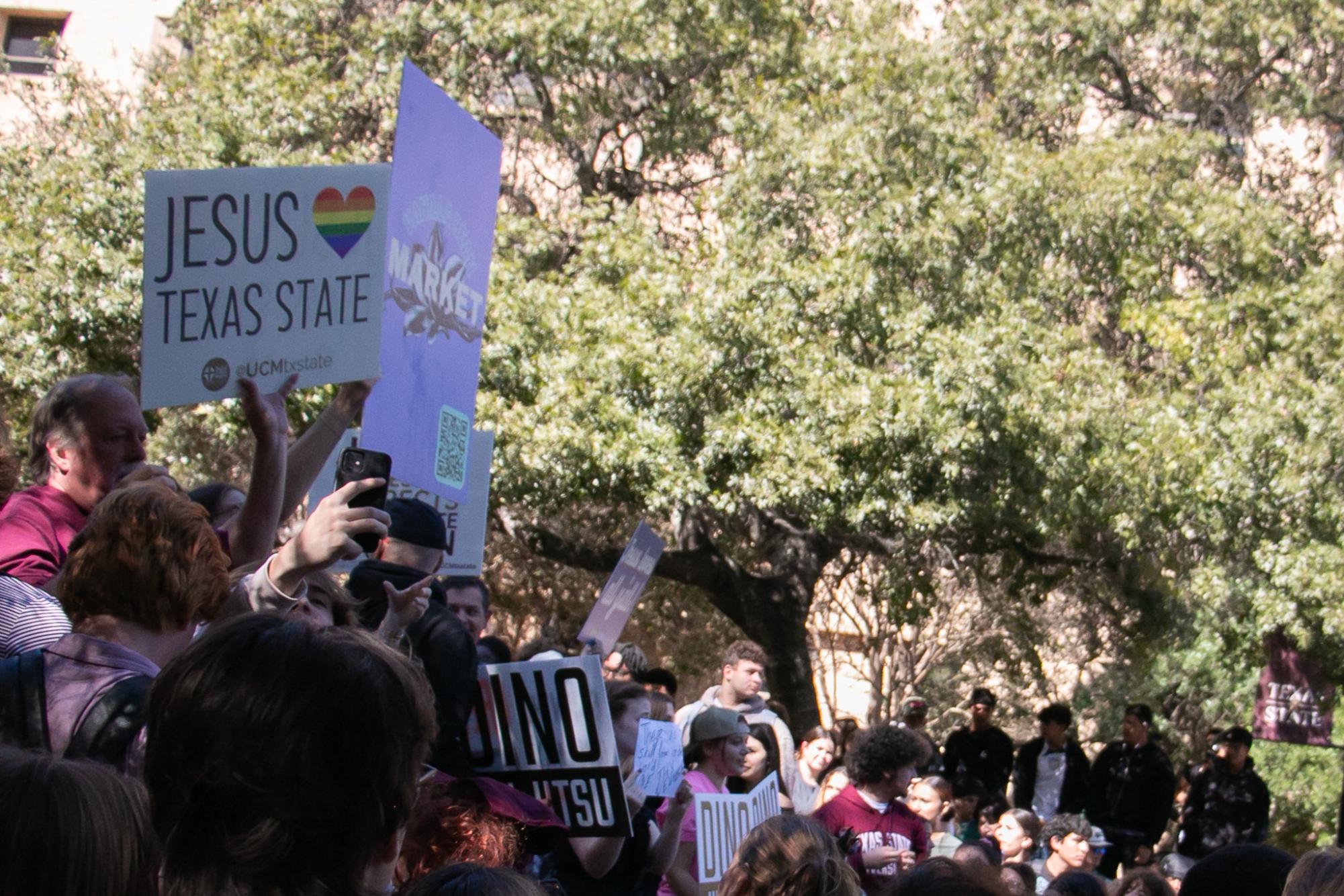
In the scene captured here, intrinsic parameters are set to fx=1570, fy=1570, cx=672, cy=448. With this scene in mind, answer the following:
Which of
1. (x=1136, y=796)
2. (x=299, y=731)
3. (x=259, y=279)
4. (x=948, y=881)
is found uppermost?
(x=259, y=279)

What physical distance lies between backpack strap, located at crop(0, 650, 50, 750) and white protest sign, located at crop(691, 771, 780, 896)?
262cm

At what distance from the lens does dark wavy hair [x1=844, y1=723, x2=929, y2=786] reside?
21.5 ft

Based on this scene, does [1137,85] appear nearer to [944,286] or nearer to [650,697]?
[944,286]

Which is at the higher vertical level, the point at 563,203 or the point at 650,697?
the point at 563,203

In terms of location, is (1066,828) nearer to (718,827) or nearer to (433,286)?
(718,827)

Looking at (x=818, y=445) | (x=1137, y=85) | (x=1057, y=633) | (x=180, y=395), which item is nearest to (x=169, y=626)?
(x=180, y=395)

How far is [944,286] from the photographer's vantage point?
13078mm

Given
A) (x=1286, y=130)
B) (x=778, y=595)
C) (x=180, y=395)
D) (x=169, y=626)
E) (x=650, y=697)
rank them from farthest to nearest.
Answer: (x=1286, y=130) → (x=778, y=595) → (x=650, y=697) → (x=180, y=395) → (x=169, y=626)

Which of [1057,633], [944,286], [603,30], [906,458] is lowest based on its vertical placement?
[1057,633]

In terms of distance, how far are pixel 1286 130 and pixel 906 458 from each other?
25.7ft

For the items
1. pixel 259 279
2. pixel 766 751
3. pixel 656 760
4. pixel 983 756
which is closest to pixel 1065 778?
pixel 983 756

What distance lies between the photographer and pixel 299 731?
182 cm

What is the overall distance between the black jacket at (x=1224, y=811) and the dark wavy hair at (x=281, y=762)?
32.9 feet

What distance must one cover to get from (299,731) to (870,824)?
199 inches
